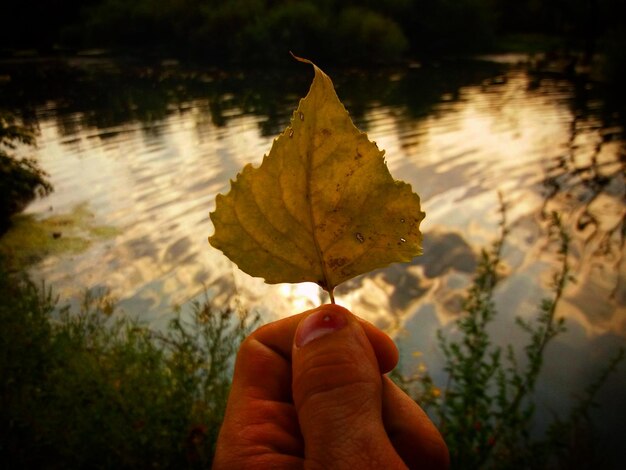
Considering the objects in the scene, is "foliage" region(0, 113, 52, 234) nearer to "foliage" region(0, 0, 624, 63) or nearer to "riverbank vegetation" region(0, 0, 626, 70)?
"foliage" region(0, 0, 624, 63)

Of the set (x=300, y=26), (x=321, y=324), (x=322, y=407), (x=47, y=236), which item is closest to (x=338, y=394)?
(x=322, y=407)

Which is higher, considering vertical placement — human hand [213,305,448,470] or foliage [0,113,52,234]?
human hand [213,305,448,470]

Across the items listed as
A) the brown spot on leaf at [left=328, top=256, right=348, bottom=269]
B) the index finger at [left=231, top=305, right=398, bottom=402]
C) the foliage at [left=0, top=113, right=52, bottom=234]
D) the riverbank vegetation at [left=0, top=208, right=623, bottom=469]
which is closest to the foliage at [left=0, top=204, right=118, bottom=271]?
the foliage at [left=0, top=113, right=52, bottom=234]

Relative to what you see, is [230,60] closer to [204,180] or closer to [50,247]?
[204,180]

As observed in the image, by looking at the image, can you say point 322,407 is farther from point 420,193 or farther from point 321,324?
point 420,193

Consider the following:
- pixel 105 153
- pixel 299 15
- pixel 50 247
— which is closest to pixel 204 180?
pixel 50 247

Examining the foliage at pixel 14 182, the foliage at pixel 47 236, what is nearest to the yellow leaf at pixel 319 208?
the foliage at pixel 47 236
